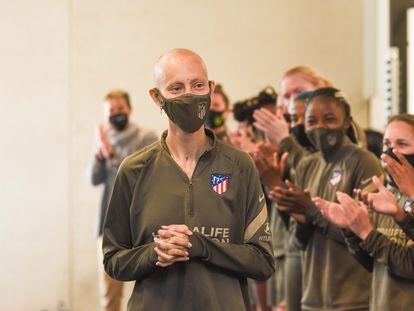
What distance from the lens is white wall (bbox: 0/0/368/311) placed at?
25.8 feet

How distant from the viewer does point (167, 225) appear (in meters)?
2.50

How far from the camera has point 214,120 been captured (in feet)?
17.3

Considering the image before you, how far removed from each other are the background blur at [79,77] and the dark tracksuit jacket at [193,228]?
5.32 meters

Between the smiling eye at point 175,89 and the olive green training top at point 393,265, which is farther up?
the smiling eye at point 175,89

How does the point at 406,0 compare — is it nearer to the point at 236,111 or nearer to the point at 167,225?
the point at 236,111

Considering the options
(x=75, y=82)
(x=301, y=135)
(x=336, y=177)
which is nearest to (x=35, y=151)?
(x=75, y=82)

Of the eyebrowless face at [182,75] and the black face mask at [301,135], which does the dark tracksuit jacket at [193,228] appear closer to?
the eyebrowless face at [182,75]

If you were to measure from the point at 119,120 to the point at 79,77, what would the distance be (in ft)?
5.63

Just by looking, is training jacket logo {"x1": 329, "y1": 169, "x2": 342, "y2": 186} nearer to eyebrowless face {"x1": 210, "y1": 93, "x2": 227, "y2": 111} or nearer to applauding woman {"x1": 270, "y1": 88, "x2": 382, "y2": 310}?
applauding woman {"x1": 270, "y1": 88, "x2": 382, "y2": 310}

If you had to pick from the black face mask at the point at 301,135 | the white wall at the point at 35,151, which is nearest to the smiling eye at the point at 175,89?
the black face mask at the point at 301,135

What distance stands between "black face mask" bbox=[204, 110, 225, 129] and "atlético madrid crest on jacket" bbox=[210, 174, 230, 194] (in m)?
2.70

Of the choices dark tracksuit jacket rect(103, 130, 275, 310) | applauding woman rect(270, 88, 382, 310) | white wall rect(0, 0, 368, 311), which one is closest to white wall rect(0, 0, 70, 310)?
white wall rect(0, 0, 368, 311)

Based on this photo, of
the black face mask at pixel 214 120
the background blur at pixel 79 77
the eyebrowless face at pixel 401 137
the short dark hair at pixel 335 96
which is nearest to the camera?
the eyebrowless face at pixel 401 137

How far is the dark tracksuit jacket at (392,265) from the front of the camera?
10.4ft
